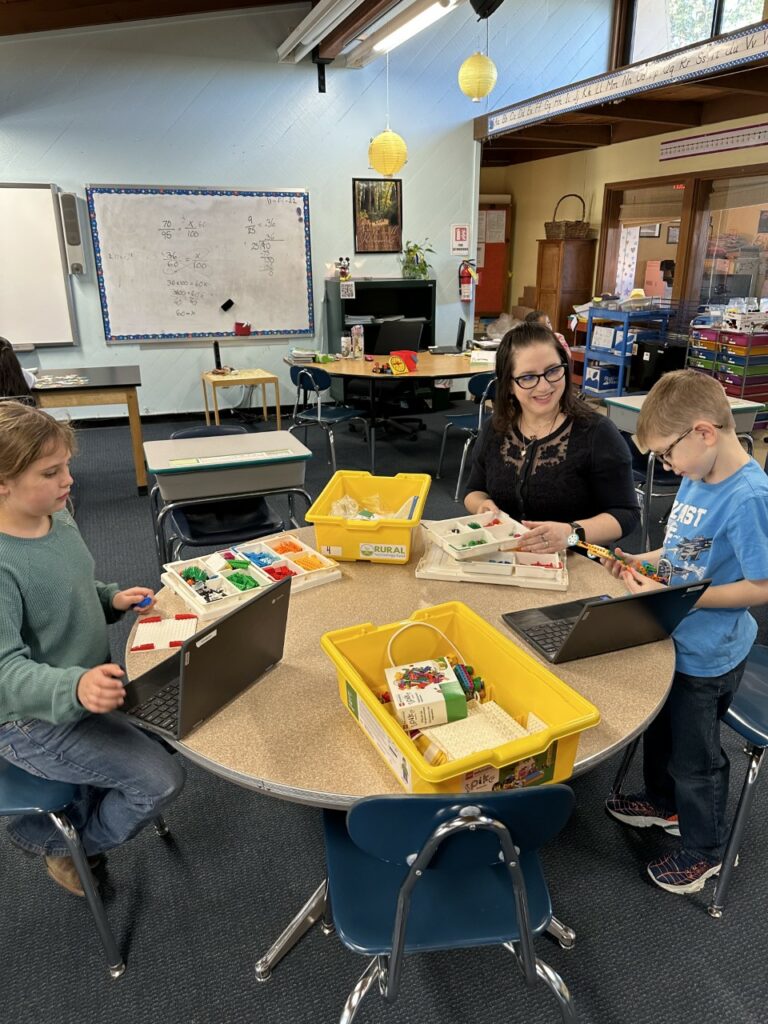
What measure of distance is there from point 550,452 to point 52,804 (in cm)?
153

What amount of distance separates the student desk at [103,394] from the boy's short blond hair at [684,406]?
153 inches

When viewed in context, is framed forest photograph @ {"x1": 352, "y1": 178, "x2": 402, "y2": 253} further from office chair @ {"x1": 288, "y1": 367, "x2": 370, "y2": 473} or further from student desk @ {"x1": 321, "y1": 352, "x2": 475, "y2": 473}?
office chair @ {"x1": 288, "y1": 367, "x2": 370, "y2": 473}

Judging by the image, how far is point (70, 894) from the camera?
1725mm

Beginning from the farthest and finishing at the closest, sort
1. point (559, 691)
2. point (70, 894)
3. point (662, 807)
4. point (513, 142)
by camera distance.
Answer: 1. point (513, 142)
2. point (662, 807)
3. point (70, 894)
4. point (559, 691)

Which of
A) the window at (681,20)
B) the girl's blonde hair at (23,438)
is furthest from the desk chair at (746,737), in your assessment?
the window at (681,20)

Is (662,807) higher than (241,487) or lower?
lower

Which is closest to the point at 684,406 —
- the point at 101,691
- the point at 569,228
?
the point at 101,691

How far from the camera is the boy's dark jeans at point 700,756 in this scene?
152cm

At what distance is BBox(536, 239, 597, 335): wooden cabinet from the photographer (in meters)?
8.48

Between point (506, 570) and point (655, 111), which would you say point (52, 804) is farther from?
point (655, 111)

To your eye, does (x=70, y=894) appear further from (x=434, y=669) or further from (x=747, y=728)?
(x=747, y=728)

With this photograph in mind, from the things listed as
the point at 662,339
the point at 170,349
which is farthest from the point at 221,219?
the point at 662,339

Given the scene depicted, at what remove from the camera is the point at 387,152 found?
5582 millimetres

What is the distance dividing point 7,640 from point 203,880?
0.90m
